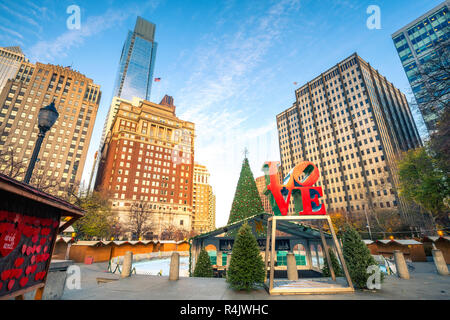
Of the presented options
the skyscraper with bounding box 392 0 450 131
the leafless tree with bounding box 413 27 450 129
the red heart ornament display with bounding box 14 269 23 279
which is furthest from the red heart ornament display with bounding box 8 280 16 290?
the skyscraper with bounding box 392 0 450 131

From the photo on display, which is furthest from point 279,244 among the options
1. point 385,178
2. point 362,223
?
point 385,178

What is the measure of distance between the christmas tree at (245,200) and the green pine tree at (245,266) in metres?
11.1

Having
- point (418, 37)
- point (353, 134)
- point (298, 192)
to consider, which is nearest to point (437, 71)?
point (298, 192)

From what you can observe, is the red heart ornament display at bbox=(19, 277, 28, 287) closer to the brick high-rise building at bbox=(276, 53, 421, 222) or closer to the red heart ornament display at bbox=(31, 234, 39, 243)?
the red heart ornament display at bbox=(31, 234, 39, 243)

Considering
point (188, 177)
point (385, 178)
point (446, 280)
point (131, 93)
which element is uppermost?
point (131, 93)

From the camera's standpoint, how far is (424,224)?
45.5 metres

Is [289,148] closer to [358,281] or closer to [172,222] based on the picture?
[172,222]

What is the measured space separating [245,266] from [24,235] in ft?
27.9

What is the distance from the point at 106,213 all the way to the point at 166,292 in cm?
3723

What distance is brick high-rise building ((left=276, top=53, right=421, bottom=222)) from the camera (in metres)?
66.9

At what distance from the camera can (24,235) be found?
510cm

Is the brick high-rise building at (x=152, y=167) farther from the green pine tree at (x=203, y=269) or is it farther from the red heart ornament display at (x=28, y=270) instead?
the red heart ornament display at (x=28, y=270)

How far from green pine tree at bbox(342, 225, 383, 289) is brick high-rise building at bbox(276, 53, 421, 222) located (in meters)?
65.0

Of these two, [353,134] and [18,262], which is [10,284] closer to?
[18,262]
